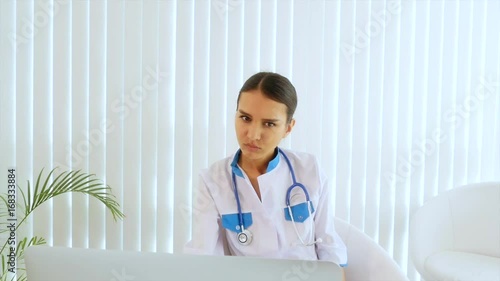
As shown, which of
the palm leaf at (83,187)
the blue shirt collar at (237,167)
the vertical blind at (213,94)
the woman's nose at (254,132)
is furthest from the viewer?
the vertical blind at (213,94)

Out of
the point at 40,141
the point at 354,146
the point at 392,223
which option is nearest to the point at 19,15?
the point at 40,141

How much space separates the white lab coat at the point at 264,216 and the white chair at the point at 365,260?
0.12 metres

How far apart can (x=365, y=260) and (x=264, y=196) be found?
0.42 metres

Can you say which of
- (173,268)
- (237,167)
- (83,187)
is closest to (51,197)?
(83,187)

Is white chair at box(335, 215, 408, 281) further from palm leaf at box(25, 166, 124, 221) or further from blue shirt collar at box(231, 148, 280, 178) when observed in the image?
palm leaf at box(25, 166, 124, 221)

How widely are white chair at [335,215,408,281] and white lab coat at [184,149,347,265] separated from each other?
4.6 inches

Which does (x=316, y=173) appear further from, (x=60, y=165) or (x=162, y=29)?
(x=60, y=165)

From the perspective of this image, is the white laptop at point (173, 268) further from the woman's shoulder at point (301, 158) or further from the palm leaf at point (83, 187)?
the palm leaf at point (83, 187)

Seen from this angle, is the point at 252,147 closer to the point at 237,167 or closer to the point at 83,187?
the point at 237,167

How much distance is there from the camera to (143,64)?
2.90 metres

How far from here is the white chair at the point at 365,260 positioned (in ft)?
5.78

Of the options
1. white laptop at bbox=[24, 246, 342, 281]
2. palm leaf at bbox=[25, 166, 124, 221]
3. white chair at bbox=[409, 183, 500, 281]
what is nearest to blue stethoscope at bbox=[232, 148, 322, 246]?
white laptop at bbox=[24, 246, 342, 281]

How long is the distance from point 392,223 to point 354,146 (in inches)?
18.5

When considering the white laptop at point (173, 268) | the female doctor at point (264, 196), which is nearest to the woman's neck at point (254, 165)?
the female doctor at point (264, 196)
